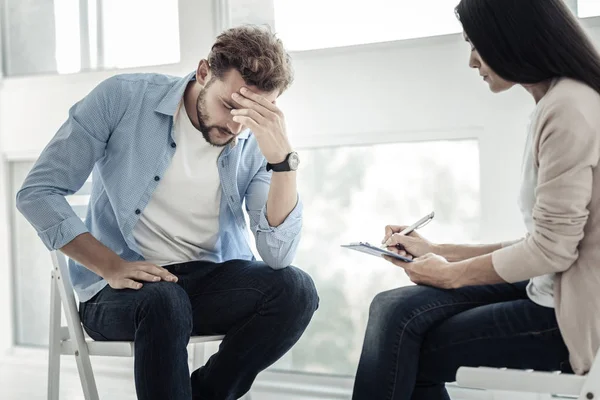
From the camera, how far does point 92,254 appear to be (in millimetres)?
1514

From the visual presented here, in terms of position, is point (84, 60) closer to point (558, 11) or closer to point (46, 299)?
point (46, 299)

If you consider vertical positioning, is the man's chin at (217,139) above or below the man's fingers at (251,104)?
below

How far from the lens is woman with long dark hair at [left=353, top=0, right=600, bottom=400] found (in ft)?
3.60

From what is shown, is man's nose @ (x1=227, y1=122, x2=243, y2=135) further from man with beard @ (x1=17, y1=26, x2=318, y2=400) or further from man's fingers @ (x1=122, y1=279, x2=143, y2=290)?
man's fingers @ (x1=122, y1=279, x2=143, y2=290)

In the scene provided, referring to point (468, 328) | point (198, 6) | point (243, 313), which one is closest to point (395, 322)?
point (468, 328)

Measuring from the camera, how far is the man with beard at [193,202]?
153 cm

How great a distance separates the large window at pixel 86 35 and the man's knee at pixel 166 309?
37.6 inches

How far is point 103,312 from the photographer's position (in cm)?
152

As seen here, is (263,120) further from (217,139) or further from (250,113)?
(217,139)

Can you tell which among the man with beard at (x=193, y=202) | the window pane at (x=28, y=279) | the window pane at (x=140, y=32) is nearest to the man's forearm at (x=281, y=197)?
the man with beard at (x=193, y=202)

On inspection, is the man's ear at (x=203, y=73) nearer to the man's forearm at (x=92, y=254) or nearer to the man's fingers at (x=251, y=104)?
the man's fingers at (x=251, y=104)

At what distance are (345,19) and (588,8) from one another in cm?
59

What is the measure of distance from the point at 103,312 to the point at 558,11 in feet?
3.34

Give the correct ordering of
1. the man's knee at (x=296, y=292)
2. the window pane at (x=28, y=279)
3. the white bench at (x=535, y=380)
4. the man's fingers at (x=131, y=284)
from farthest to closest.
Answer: the window pane at (x=28, y=279)
the man's knee at (x=296, y=292)
the man's fingers at (x=131, y=284)
the white bench at (x=535, y=380)
